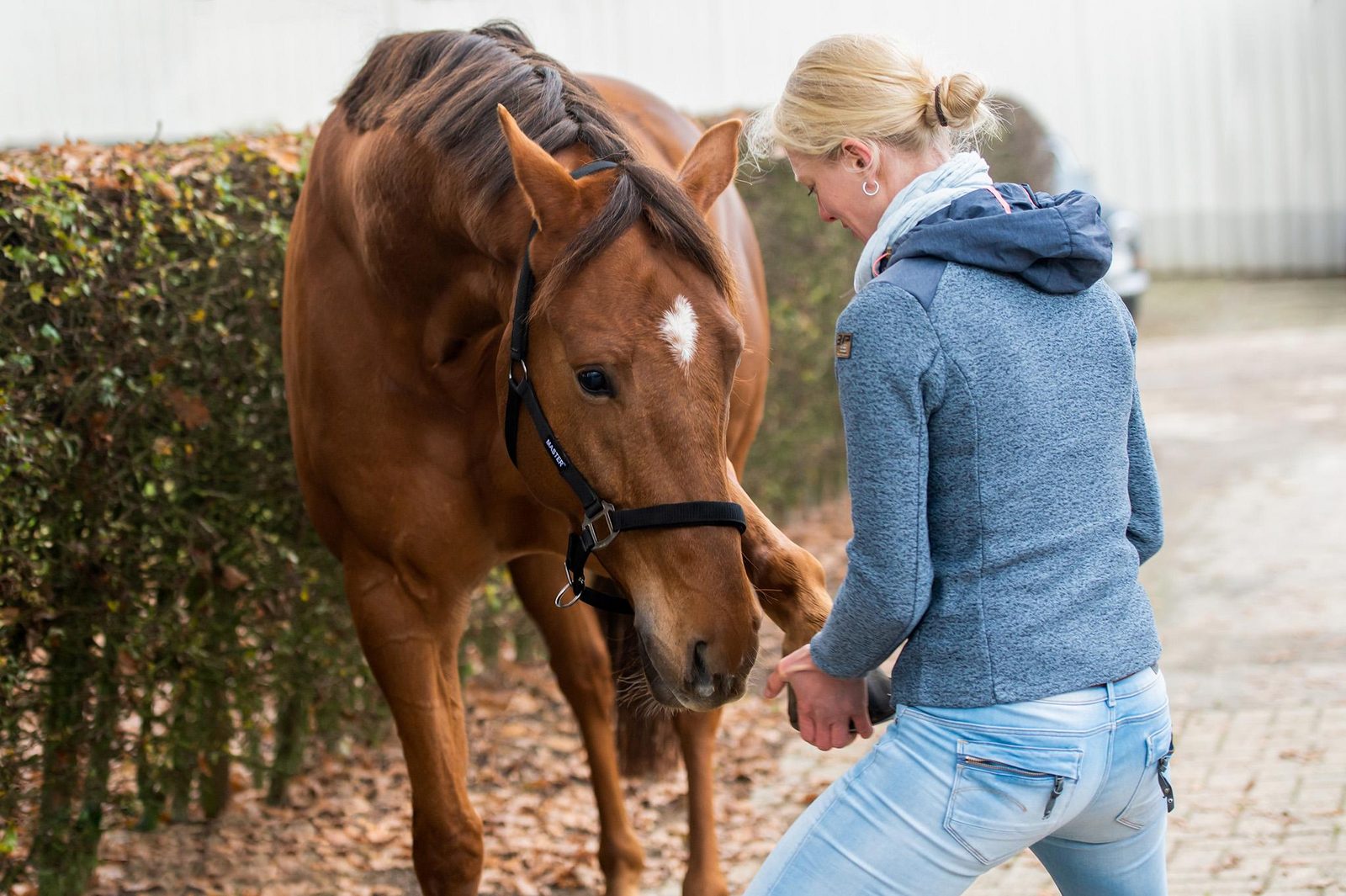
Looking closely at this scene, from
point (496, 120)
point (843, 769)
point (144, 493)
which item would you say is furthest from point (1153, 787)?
point (144, 493)

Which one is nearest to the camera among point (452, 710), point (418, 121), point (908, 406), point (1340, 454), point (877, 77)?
point (908, 406)

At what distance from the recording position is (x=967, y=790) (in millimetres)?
1718

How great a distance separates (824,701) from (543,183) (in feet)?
3.28

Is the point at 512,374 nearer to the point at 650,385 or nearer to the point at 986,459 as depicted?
the point at 650,385

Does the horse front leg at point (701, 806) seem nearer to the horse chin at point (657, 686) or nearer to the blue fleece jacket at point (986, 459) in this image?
the horse chin at point (657, 686)

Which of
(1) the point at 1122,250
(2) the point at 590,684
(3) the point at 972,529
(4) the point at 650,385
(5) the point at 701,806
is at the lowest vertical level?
(5) the point at 701,806

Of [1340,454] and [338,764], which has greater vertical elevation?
[1340,454]

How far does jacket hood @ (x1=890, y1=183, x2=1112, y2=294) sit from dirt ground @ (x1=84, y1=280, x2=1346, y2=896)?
232 cm

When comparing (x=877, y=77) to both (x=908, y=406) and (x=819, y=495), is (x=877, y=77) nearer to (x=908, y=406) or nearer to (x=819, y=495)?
(x=908, y=406)

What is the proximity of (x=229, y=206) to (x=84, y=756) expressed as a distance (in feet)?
5.47

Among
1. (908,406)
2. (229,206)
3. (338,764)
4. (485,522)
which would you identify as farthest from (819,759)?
(908,406)

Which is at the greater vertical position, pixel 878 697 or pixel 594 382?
pixel 594 382

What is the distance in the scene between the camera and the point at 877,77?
6.02ft

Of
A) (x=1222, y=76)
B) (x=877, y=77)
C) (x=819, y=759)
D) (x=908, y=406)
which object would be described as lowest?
(x=819, y=759)
